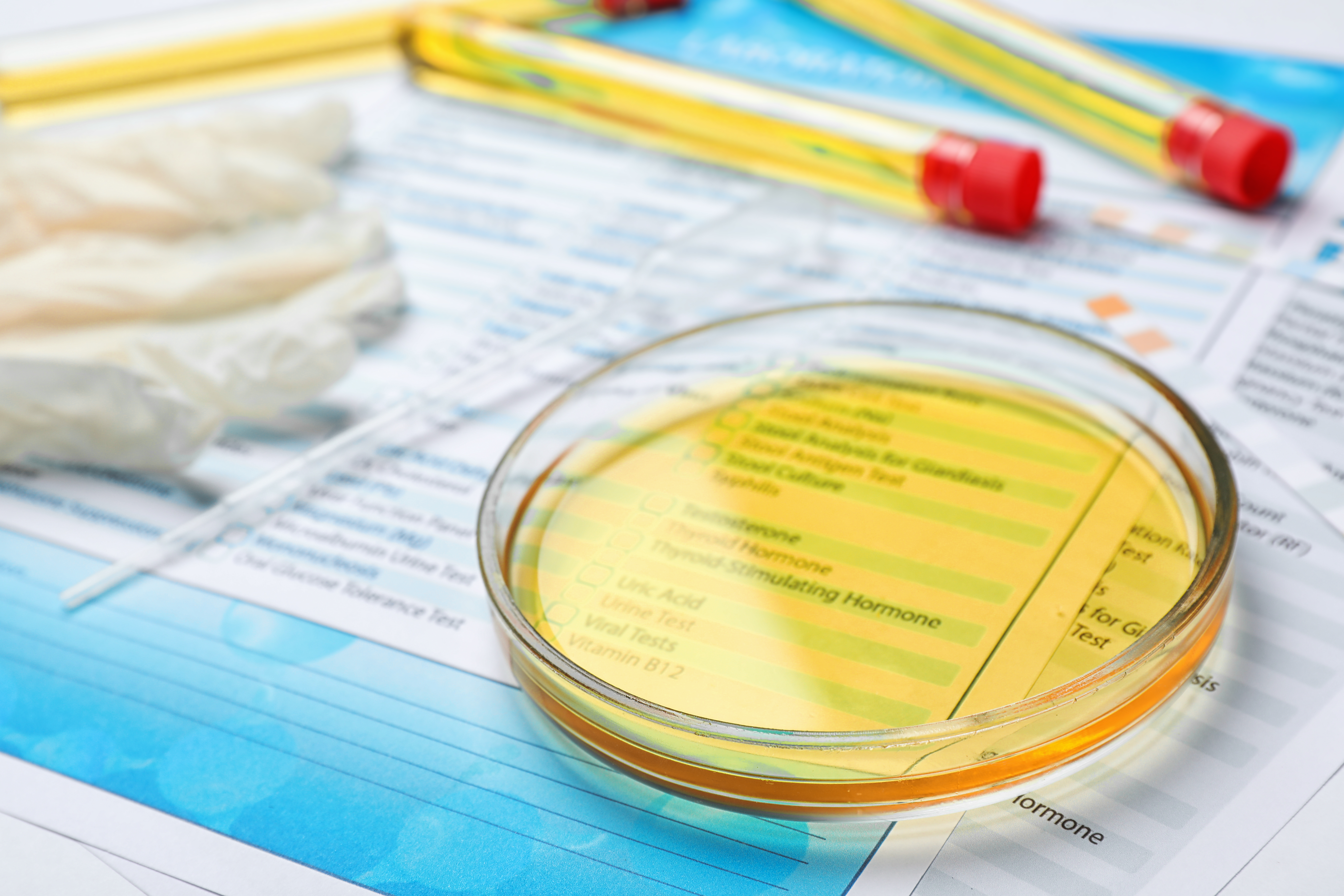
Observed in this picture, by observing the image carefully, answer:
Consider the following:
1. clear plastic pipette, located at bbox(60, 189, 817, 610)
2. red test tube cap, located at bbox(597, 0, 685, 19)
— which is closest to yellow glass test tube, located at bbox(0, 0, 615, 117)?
red test tube cap, located at bbox(597, 0, 685, 19)

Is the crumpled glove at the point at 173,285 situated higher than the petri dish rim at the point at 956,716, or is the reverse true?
the petri dish rim at the point at 956,716

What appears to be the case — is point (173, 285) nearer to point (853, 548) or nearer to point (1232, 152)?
point (853, 548)

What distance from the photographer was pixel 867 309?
1.84 feet

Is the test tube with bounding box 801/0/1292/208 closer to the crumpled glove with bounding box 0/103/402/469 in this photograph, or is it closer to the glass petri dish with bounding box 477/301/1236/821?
the glass petri dish with bounding box 477/301/1236/821

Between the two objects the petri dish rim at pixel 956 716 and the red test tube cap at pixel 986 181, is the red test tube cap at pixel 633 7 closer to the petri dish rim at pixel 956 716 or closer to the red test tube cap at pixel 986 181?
the red test tube cap at pixel 986 181

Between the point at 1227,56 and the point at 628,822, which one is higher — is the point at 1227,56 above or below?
above

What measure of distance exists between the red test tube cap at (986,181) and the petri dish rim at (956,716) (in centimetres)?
17

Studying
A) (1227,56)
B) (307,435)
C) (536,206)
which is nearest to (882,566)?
(307,435)

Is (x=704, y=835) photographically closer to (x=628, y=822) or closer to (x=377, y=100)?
(x=628, y=822)

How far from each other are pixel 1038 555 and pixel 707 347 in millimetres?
197

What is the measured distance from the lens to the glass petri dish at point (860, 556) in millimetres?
356

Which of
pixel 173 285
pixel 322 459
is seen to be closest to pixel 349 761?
pixel 322 459

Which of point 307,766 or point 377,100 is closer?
point 307,766

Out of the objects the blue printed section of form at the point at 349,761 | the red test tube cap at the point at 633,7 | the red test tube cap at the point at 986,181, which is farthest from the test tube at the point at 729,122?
the blue printed section of form at the point at 349,761
